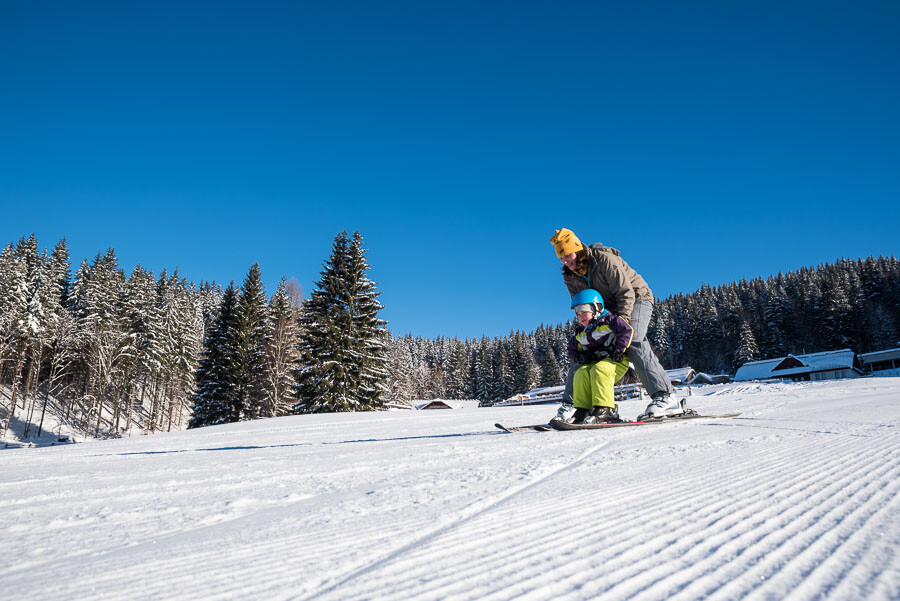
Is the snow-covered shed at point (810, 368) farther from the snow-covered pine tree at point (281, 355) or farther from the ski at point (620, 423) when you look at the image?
the ski at point (620, 423)

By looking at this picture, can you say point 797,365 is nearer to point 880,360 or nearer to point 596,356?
point 880,360

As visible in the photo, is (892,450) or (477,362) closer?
(892,450)

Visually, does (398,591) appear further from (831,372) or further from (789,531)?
(831,372)

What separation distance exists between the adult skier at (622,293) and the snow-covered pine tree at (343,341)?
17.9 m

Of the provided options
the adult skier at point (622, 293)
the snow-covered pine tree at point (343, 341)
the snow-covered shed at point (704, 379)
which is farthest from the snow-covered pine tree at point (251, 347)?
the snow-covered shed at point (704, 379)

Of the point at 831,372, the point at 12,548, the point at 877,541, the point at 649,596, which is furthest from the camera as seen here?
the point at 831,372

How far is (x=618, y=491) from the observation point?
1265mm

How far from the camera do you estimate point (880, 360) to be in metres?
53.7

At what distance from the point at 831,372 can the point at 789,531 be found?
61484mm

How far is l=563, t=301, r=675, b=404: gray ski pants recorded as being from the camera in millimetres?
3910

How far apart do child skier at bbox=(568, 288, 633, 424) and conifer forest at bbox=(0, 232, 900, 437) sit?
59.3ft

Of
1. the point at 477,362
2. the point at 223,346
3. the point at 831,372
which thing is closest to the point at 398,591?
the point at 223,346

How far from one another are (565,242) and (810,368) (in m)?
57.4

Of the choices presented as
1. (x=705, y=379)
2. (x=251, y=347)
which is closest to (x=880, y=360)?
(x=705, y=379)
